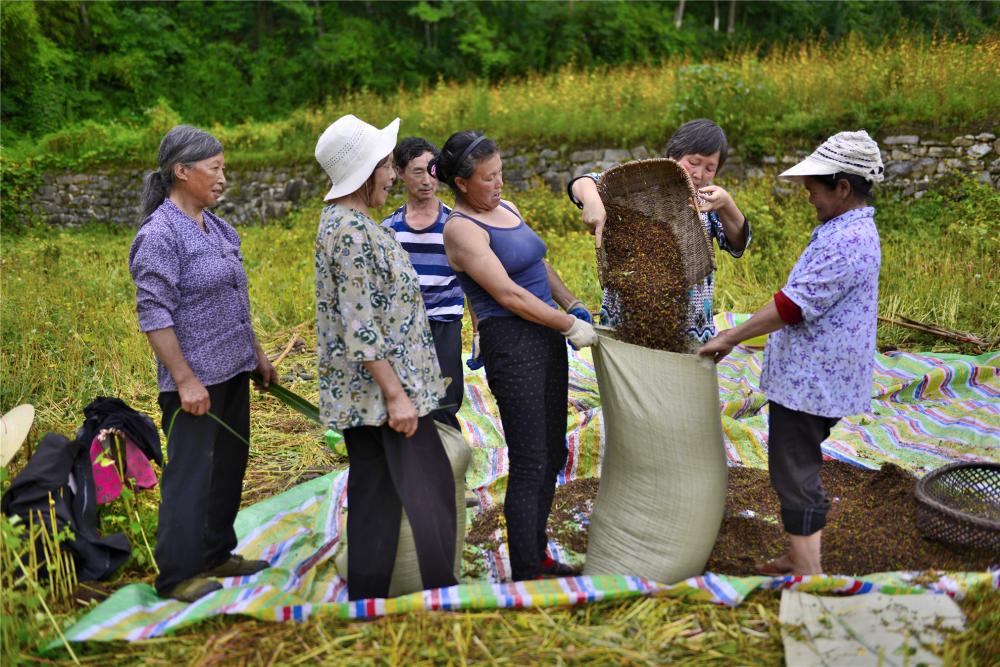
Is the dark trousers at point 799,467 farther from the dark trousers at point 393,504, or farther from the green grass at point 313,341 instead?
the dark trousers at point 393,504

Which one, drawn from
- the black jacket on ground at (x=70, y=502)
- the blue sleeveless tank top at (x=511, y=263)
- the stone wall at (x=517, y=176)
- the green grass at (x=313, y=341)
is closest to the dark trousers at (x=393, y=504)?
the green grass at (x=313, y=341)

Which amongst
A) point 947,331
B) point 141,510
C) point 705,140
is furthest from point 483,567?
point 947,331

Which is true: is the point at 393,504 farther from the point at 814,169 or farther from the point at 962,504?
the point at 962,504

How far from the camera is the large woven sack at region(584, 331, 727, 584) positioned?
279 cm

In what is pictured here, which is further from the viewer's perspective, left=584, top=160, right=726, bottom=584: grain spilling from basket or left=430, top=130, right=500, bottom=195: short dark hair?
left=584, top=160, right=726, bottom=584: grain spilling from basket

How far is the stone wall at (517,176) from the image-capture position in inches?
328

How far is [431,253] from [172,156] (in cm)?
127

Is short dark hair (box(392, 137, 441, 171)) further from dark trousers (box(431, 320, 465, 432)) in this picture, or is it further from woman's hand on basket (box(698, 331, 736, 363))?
woman's hand on basket (box(698, 331, 736, 363))

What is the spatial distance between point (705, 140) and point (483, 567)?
1767mm

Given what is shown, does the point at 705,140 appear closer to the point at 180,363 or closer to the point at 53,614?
the point at 180,363

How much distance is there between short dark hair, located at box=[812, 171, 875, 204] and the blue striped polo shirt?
1580mm

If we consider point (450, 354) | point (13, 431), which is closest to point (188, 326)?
point (13, 431)

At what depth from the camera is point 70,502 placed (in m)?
2.92

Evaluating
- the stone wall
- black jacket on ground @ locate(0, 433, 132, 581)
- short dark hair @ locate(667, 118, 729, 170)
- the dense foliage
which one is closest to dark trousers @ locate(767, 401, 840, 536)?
short dark hair @ locate(667, 118, 729, 170)
